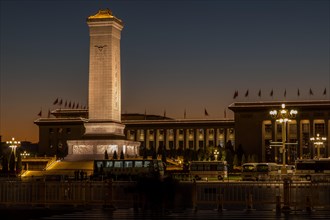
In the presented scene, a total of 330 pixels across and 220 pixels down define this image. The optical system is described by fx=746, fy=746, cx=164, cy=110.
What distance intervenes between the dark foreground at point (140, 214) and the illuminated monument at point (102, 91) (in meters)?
55.3

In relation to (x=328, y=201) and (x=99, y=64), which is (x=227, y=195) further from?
(x=99, y=64)

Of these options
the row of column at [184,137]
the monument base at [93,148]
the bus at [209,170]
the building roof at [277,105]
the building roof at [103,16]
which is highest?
the building roof at [103,16]

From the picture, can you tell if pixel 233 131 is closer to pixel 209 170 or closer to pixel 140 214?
pixel 209 170

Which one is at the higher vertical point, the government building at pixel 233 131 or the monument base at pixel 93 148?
the government building at pixel 233 131

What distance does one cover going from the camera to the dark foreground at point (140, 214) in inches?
1081

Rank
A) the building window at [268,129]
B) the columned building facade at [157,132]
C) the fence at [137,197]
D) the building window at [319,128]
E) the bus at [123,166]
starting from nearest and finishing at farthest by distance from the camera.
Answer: the fence at [137,197] < the bus at [123,166] < the building window at [319,128] < the building window at [268,129] < the columned building facade at [157,132]

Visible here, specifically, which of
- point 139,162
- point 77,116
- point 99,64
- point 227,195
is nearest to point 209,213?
point 227,195

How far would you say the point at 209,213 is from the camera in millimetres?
29094

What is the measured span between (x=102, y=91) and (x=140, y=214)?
191ft

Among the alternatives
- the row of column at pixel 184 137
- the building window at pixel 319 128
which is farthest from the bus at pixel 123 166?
the row of column at pixel 184 137

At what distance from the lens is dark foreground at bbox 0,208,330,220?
90.1 feet

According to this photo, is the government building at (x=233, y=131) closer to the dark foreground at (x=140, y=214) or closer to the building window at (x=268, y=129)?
the building window at (x=268, y=129)

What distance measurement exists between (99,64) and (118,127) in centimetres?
814

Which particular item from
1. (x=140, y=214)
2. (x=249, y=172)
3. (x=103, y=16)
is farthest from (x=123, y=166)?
(x=140, y=214)
